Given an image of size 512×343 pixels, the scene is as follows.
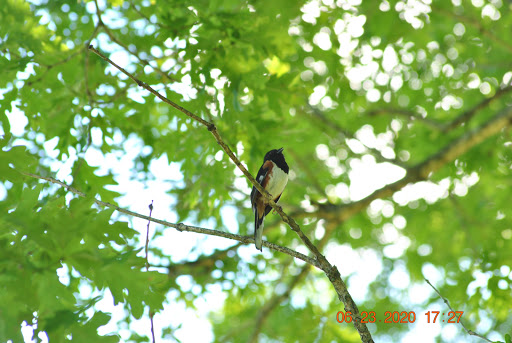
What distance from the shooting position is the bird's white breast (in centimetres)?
474

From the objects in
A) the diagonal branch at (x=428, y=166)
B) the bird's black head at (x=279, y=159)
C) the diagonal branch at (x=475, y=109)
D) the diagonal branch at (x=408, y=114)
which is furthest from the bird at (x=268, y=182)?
the diagonal branch at (x=475, y=109)

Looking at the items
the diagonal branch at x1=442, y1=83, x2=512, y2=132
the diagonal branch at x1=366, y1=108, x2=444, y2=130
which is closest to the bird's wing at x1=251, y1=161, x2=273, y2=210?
the diagonal branch at x1=366, y1=108, x2=444, y2=130

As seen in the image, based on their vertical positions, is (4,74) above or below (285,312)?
below

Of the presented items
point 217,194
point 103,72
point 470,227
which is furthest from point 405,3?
point 470,227

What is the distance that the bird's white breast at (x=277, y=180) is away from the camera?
15.6ft

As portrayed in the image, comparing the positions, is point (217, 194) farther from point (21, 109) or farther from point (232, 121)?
point (21, 109)

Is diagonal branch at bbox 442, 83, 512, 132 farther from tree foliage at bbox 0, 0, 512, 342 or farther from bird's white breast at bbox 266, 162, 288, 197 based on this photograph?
bird's white breast at bbox 266, 162, 288, 197

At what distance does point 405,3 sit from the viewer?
210 inches

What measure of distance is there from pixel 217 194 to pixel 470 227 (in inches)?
202

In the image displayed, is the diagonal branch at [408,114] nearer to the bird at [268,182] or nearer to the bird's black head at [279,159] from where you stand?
the bird's black head at [279,159]

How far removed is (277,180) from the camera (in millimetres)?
4738
